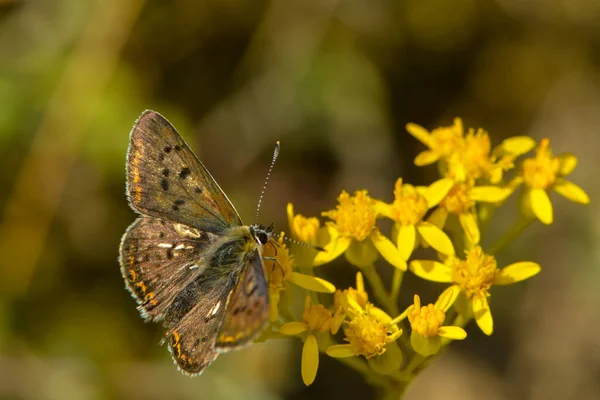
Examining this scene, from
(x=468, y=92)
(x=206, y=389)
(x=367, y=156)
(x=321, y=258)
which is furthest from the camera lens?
(x=468, y=92)

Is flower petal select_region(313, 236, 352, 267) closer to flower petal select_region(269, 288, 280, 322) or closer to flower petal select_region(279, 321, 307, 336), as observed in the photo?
flower petal select_region(269, 288, 280, 322)

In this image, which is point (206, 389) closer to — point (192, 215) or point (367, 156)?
point (192, 215)

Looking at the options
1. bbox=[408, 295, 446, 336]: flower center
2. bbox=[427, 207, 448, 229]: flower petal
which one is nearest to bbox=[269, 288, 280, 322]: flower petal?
bbox=[408, 295, 446, 336]: flower center

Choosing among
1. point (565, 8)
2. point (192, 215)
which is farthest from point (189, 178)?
point (565, 8)

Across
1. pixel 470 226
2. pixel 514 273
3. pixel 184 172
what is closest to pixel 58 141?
pixel 184 172

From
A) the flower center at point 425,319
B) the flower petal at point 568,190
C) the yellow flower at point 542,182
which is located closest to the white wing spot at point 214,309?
the flower center at point 425,319
